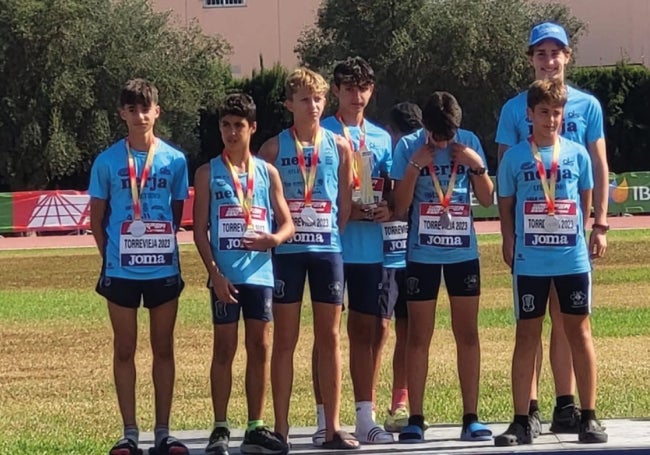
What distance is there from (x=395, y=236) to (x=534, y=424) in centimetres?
146

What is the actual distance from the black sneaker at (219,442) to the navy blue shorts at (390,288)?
1282mm

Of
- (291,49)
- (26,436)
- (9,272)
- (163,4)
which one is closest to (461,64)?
(291,49)

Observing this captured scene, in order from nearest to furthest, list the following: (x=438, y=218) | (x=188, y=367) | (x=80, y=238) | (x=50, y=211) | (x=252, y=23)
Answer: (x=438, y=218) → (x=188, y=367) → (x=80, y=238) → (x=50, y=211) → (x=252, y=23)

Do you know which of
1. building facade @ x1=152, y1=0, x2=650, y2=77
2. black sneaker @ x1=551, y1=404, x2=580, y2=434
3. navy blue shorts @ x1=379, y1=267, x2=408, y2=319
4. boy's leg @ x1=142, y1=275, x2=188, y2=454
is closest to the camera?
boy's leg @ x1=142, y1=275, x2=188, y2=454

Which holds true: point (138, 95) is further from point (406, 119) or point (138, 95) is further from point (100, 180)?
point (406, 119)

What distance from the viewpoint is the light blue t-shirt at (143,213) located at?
6.78 m

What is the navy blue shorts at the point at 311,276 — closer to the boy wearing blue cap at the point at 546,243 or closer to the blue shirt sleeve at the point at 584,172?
the boy wearing blue cap at the point at 546,243

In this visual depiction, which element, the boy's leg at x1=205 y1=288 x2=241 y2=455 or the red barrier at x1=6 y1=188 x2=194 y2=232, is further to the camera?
the red barrier at x1=6 y1=188 x2=194 y2=232

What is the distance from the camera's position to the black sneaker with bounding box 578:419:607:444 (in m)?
6.65

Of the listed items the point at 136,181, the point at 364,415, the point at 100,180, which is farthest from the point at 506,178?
the point at 100,180

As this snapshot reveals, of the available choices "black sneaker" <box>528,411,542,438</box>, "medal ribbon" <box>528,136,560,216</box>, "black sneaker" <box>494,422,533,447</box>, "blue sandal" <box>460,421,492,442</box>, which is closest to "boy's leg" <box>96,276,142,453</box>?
"blue sandal" <box>460,421,492,442</box>

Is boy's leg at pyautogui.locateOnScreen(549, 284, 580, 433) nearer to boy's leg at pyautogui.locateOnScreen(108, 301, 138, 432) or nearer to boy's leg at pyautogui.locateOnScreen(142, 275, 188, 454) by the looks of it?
boy's leg at pyautogui.locateOnScreen(142, 275, 188, 454)

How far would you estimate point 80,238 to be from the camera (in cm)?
3719

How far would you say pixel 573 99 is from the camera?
24.0 feet
